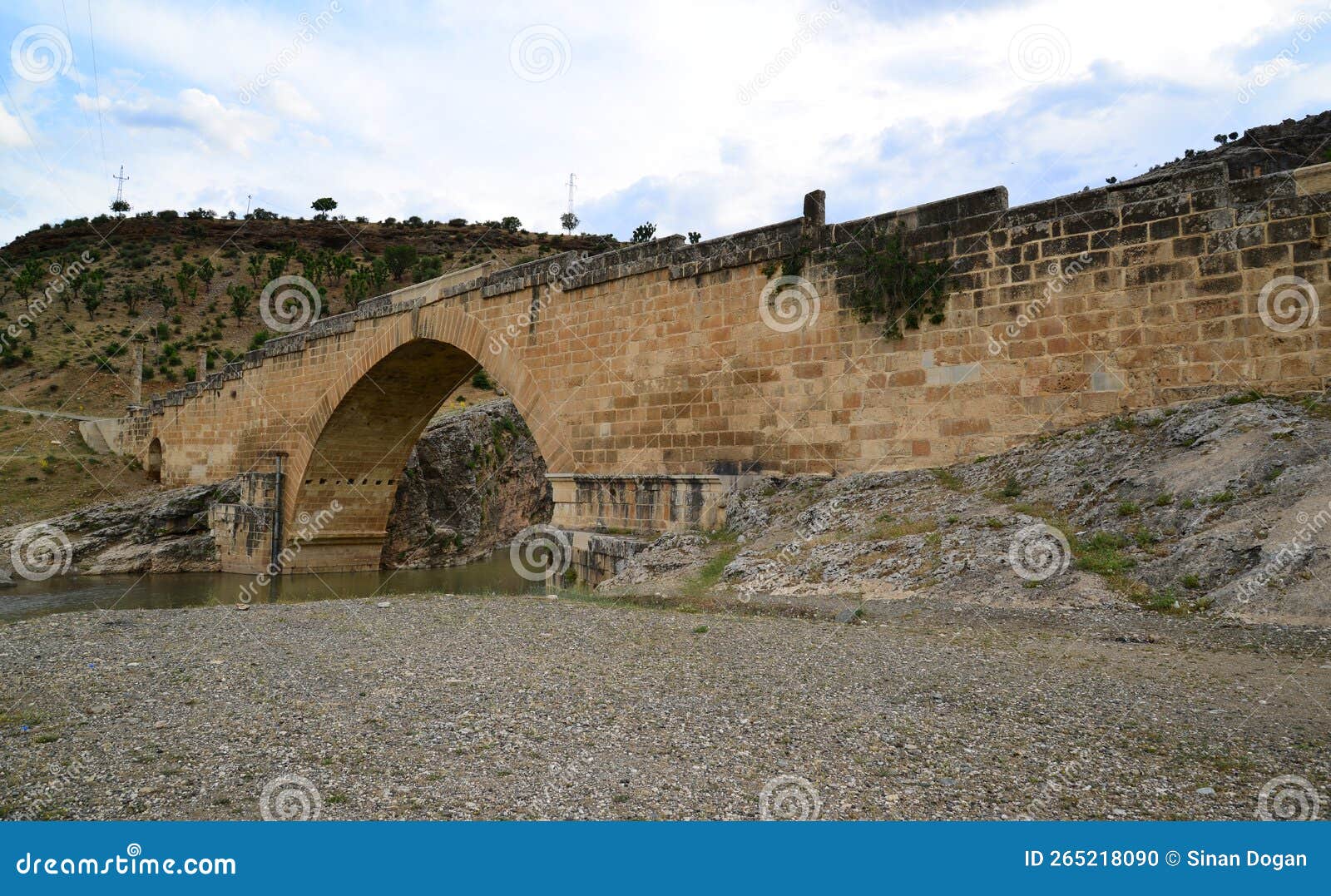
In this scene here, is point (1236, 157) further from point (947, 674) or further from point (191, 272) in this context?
point (191, 272)

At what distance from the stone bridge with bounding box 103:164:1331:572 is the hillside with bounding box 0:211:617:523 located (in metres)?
15.8

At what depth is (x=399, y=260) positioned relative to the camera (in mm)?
49500

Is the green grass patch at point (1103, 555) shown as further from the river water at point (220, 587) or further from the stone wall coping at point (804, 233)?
the river water at point (220, 587)

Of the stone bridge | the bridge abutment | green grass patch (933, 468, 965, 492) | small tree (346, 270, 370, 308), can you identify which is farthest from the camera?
small tree (346, 270, 370, 308)

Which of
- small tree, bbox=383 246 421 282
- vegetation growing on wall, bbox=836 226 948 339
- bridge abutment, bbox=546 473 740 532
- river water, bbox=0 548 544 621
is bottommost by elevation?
river water, bbox=0 548 544 621

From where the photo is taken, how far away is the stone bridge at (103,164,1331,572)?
713 cm

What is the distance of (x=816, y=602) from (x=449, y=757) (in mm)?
4100

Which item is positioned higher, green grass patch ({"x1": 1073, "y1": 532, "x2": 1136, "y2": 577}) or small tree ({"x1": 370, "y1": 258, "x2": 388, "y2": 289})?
small tree ({"x1": 370, "y1": 258, "x2": 388, "y2": 289})

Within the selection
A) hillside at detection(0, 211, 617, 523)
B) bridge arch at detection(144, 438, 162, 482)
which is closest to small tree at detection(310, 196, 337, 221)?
hillside at detection(0, 211, 617, 523)

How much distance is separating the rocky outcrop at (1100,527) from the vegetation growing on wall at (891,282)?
5.67 ft

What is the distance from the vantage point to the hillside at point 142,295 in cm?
2595

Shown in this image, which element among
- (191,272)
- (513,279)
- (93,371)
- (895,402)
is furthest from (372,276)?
(895,402)

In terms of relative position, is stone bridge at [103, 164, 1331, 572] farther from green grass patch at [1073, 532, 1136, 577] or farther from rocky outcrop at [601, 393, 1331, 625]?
green grass patch at [1073, 532, 1136, 577]

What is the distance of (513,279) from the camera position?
44.9 ft
